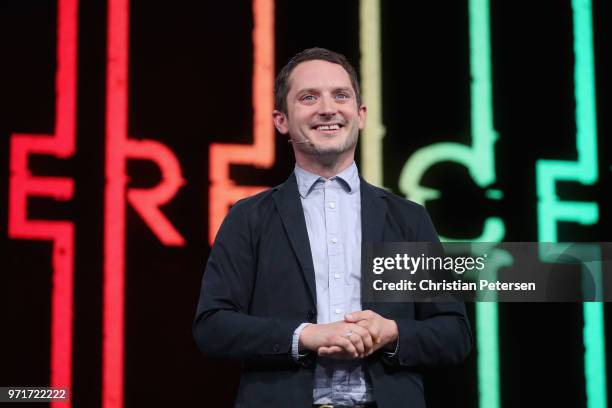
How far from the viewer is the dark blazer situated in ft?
5.28

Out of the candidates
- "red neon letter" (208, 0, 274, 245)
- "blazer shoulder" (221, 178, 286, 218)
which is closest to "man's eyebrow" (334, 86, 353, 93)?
"blazer shoulder" (221, 178, 286, 218)

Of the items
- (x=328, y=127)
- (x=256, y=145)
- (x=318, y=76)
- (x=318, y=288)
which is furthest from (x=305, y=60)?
(x=256, y=145)

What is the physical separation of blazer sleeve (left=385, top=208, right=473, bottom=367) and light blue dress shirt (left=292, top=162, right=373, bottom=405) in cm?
9

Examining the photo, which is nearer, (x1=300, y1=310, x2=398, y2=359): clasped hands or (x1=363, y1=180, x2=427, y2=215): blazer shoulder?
(x1=300, y1=310, x2=398, y2=359): clasped hands

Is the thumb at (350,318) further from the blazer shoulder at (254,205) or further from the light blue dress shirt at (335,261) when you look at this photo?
the blazer shoulder at (254,205)

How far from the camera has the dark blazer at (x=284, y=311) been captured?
1609 mm

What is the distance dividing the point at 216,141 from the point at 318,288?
39.5 inches

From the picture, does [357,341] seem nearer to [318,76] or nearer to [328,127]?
[328,127]

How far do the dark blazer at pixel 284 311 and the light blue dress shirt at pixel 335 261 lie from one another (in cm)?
2

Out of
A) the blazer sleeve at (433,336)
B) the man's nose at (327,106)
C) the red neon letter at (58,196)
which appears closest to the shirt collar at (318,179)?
the man's nose at (327,106)

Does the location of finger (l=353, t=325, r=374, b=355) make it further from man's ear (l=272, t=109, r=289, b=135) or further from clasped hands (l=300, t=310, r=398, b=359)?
man's ear (l=272, t=109, r=289, b=135)

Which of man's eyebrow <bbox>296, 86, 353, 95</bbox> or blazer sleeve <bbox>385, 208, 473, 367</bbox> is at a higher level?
man's eyebrow <bbox>296, 86, 353, 95</bbox>

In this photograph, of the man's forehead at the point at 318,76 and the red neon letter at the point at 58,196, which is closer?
the man's forehead at the point at 318,76

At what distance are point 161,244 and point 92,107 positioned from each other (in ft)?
1.43
